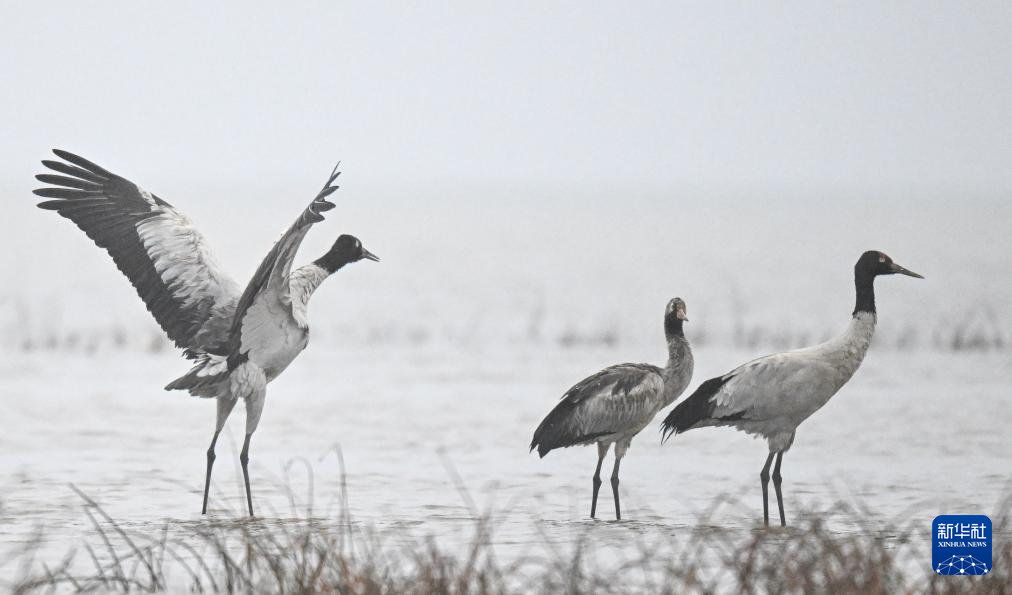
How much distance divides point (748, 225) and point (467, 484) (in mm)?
53902

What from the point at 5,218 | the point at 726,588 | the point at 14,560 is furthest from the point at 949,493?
the point at 5,218

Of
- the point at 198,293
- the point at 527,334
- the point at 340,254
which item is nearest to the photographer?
the point at 198,293

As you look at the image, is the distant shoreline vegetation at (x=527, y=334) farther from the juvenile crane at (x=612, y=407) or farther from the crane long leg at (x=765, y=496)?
the crane long leg at (x=765, y=496)

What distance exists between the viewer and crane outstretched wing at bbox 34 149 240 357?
9.35 metres

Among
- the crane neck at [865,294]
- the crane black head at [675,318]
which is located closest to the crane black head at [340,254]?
the crane black head at [675,318]

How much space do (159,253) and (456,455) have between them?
3134 millimetres

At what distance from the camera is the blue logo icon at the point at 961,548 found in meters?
6.25

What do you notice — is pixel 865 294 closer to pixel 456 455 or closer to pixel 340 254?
pixel 340 254

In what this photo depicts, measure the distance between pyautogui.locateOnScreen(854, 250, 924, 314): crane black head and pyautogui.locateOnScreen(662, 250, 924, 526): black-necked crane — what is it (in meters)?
0.13

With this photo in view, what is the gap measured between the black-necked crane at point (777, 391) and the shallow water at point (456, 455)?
0.49 metres

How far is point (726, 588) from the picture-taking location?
21.0 feet

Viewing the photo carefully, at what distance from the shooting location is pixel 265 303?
901 centimetres

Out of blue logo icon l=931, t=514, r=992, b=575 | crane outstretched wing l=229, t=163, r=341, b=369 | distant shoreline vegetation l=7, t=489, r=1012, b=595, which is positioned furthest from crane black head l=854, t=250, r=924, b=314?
crane outstretched wing l=229, t=163, r=341, b=369

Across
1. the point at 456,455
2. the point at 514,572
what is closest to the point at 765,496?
the point at 514,572
